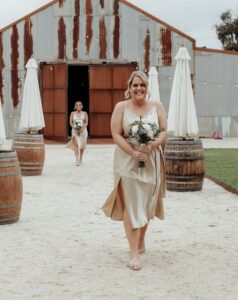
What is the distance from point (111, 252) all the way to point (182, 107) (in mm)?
5341

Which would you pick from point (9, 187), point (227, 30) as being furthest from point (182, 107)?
point (227, 30)

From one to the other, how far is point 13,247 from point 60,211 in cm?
223

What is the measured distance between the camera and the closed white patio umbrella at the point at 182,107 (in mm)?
10617

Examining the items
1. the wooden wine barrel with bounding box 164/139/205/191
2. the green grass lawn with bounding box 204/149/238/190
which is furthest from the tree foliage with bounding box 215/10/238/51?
the wooden wine barrel with bounding box 164/139/205/191

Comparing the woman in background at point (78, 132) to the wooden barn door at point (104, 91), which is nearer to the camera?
the woman in background at point (78, 132)

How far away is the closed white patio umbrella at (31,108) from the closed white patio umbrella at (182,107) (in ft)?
11.8

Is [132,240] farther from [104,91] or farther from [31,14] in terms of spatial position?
[31,14]

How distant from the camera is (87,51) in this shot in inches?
981

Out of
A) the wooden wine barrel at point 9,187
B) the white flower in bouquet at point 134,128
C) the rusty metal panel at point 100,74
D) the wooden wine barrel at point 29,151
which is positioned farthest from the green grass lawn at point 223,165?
the rusty metal panel at point 100,74

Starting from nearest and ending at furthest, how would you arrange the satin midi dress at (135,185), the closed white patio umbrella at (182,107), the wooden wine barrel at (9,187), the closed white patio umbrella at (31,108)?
the satin midi dress at (135,185)
the wooden wine barrel at (9,187)
the closed white patio umbrella at (182,107)
the closed white patio umbrella at (31,108)

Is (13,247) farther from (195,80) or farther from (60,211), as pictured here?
(195,80)

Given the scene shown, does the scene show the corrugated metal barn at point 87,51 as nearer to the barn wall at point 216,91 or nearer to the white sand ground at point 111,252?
the barn wall at point 216,91

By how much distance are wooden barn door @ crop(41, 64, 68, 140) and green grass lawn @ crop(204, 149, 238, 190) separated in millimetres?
7304

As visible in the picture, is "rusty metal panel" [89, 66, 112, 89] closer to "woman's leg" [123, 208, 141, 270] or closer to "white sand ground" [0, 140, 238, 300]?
"white sand ground" [0, 140, 238, 300]
